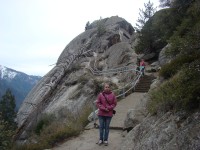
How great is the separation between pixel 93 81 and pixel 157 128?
14243mm

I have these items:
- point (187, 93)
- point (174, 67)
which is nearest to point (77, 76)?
point (174, 67)

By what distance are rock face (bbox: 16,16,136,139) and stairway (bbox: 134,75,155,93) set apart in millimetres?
3134

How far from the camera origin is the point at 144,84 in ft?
73.7

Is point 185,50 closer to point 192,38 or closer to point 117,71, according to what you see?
point 192,38

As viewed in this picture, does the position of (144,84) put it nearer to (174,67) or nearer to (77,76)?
(77,76)

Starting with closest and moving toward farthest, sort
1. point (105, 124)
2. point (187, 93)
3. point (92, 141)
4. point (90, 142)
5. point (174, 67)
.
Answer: point (187, 93)
point (105, 124)
point (174, 67)
point (90, 142)
point (92, 141)

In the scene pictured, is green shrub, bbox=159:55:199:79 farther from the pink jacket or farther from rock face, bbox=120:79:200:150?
rock face, bbox=120:79:200:150

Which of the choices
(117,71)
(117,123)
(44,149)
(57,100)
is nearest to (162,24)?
(117,71)

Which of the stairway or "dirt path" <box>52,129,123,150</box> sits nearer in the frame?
"dirt path" <box>52,129,123,150</box>

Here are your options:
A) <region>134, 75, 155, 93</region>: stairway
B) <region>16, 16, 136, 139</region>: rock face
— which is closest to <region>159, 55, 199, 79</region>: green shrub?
<region>16, 16, 136, 139</region>: rock face

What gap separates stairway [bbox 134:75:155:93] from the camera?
853 inches

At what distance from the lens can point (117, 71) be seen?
2555 cm

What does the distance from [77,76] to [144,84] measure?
211 inches

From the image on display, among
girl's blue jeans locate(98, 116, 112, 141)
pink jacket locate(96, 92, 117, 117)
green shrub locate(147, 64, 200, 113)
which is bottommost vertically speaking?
girl's blue jeans locate(98, 116, 112, 141)
